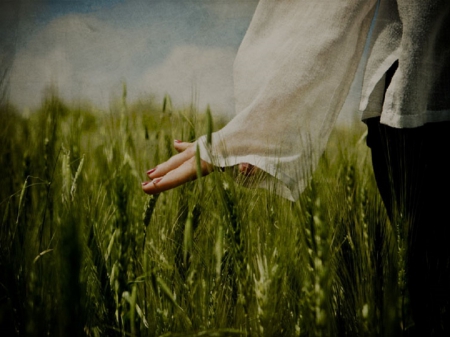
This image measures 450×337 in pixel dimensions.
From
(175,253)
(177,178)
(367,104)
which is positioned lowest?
(175,253)

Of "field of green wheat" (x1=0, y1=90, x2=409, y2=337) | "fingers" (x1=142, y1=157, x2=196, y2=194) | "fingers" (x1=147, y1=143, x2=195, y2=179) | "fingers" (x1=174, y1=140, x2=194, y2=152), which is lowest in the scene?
"field of green wheat" (x1=0, y1=90, x2=409, y2=337)

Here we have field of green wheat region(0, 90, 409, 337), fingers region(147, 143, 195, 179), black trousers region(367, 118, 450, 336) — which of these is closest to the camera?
field of green wheat region(0, 90, 409, 337)

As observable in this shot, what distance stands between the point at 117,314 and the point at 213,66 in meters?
0.79

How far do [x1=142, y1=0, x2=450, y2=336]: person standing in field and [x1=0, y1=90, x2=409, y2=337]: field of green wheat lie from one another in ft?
0.21

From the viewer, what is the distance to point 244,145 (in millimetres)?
681

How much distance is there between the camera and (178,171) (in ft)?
2.35

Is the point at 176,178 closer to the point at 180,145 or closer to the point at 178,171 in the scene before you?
the point at 178,171

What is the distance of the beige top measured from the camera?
65 centimetres

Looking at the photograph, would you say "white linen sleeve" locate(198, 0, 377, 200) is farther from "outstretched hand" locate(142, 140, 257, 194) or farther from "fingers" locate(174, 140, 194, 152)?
"fingers" locate(174, 140, 194, 152)

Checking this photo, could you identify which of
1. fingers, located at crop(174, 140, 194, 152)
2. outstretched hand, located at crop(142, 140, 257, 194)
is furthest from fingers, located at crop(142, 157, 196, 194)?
A: fingers, located at crop(174, 140, 194, 152)

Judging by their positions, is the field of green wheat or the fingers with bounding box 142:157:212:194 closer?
the field of green wheat

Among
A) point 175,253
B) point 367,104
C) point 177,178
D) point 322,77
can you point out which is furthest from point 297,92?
point 175,253

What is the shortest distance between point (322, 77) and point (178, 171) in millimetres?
301

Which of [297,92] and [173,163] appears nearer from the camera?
[297,92]
